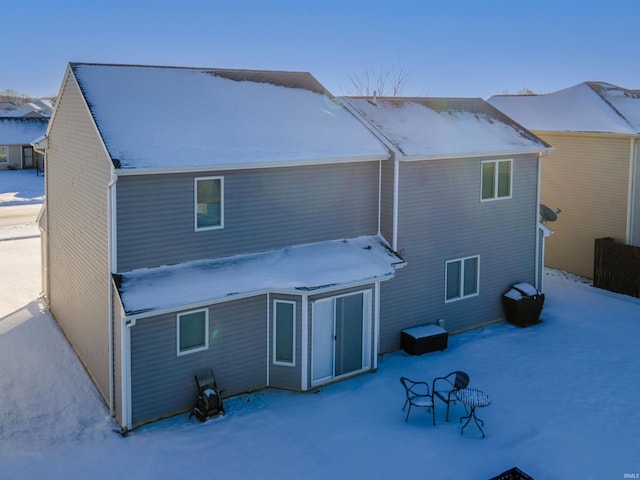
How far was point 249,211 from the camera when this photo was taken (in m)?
14.4

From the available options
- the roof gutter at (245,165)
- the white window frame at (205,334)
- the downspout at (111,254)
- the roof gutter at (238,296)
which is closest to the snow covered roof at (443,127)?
the roof gutter at (245,165)

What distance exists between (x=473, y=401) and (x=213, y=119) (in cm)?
841

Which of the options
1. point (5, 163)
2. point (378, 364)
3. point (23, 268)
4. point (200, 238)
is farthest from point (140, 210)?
point (5, 163)

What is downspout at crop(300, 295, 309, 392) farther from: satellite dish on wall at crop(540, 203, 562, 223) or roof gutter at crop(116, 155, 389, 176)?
satellite dish on wall at crop(540, 203, 562, 223)

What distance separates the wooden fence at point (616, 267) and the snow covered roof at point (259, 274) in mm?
9601

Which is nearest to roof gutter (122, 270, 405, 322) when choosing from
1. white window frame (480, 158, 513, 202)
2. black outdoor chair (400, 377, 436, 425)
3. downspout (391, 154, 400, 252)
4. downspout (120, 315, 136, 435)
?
downspout (120, 315, 136, 435)

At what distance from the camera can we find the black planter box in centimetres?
1627

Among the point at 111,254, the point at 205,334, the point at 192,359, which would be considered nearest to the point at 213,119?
the point at 111,254

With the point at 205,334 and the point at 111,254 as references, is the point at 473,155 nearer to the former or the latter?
the point at 205,334

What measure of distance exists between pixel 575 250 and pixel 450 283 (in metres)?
8.29

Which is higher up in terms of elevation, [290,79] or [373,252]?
[290,79]

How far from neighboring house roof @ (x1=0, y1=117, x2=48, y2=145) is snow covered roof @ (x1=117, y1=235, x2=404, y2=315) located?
1700 inches

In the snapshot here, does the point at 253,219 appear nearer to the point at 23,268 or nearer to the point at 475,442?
the point at 475,442

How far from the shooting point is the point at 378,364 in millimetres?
15789
